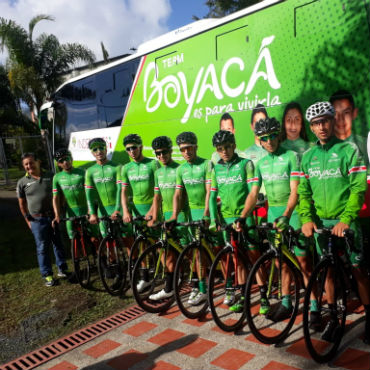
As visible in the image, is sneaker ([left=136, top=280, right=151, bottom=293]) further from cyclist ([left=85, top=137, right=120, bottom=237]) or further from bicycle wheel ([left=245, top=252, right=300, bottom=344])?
bicycle wheel ([left=245, top=252, right=300, bottom=344])

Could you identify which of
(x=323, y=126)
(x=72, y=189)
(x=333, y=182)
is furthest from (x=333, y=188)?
(x=72, y=189)

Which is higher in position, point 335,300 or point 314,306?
point 335,300

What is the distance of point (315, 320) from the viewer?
368cm

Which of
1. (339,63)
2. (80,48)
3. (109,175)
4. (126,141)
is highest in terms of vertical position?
(80,48)

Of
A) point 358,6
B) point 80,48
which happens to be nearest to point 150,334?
point 358,6

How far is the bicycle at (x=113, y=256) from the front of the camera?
5.63m

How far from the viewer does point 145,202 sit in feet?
18.5

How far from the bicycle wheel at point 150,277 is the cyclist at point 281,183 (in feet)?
5.00

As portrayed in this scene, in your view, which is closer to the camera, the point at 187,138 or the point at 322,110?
the point at 322,110

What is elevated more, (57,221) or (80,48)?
(80,48)

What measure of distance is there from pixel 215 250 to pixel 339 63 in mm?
2696

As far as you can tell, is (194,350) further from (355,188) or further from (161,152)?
(161,152)

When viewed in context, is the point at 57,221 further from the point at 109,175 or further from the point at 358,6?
the point at 358,6

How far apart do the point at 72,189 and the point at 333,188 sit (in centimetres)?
433
